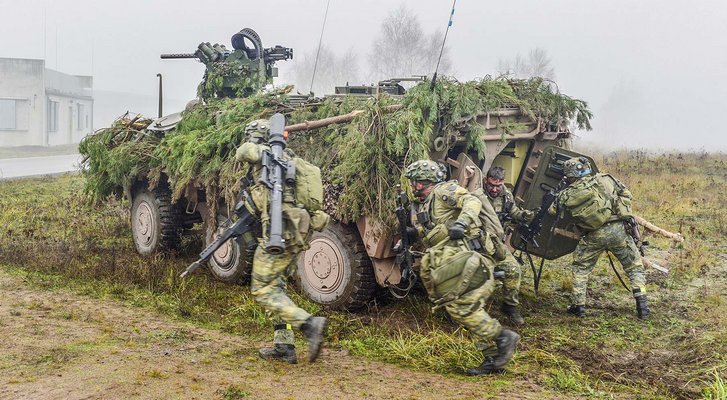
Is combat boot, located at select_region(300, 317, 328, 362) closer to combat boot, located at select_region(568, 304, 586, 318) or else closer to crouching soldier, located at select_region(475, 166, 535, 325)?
crouching soldier, located at select_region(475, 166, 535, 325)

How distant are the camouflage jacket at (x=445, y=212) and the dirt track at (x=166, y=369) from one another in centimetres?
110

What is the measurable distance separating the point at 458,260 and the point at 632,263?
2697 millimetres

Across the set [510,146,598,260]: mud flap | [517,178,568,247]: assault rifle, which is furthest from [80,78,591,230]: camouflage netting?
[517,178,568,247]: assault rifle

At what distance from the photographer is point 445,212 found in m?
5.40

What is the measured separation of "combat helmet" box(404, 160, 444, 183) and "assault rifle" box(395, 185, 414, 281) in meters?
0.30

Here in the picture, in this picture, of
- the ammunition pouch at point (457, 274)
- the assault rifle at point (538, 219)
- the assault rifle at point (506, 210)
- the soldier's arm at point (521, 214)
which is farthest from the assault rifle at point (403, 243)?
the assault rifle at point (538, 219)

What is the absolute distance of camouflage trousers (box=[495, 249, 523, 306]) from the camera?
6254mm

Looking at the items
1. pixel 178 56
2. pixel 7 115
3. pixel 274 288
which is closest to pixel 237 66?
pixel 178 56

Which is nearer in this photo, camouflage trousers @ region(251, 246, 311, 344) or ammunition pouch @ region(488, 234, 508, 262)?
camouflage trousers @ region(251, 246, 311, 344)

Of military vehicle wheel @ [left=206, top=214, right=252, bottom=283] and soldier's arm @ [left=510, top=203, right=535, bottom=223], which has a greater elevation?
soldier's arm @ [left=510, top=203, right=535, bottom=223]

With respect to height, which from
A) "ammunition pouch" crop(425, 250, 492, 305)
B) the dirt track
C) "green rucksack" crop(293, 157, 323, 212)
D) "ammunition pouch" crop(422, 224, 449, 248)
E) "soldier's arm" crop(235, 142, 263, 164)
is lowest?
the dirt track

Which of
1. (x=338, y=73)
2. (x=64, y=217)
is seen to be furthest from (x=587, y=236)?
(x=338, y=73)

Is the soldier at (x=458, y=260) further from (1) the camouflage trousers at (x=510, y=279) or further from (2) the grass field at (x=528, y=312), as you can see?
(1) the camouflage trousers at (x=510, y=279)

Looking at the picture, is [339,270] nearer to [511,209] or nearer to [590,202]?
[511,209]
